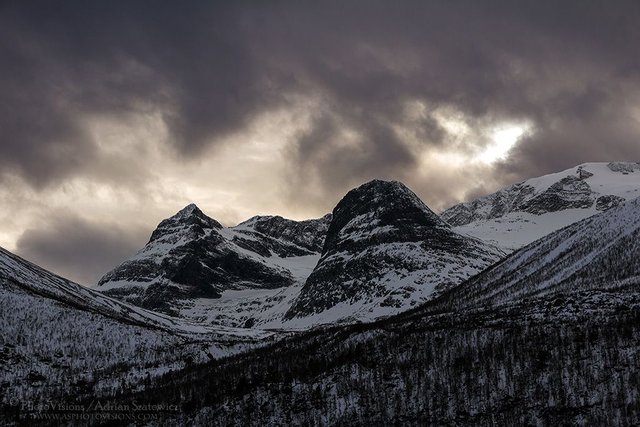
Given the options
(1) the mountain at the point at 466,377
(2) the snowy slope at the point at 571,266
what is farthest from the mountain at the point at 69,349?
(2) the snowy slope at the point at 571,266

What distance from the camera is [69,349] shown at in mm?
124312

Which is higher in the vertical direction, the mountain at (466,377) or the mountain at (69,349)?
the mountain at (69,349)

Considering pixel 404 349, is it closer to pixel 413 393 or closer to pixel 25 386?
pixel 413 393

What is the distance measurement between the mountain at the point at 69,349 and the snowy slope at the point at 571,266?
53.1 metres

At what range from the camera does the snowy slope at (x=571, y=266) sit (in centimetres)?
10229

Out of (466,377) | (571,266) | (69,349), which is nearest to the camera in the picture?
(466,377)

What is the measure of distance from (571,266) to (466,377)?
73880 mm

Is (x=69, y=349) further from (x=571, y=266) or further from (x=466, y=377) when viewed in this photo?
(x=466, y=377)

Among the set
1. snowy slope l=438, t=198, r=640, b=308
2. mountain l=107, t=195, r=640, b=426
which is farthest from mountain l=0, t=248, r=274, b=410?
snowy slope l=438, t=198, r=640, b=308

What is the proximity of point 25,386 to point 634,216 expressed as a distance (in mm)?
104226

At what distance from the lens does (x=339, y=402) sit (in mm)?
53906

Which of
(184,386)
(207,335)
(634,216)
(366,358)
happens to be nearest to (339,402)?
(366,358)

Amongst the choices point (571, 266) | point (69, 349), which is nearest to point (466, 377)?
point (571, 266)

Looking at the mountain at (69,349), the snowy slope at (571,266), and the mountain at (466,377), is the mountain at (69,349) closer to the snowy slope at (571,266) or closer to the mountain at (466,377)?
the mountain at (466,377)
